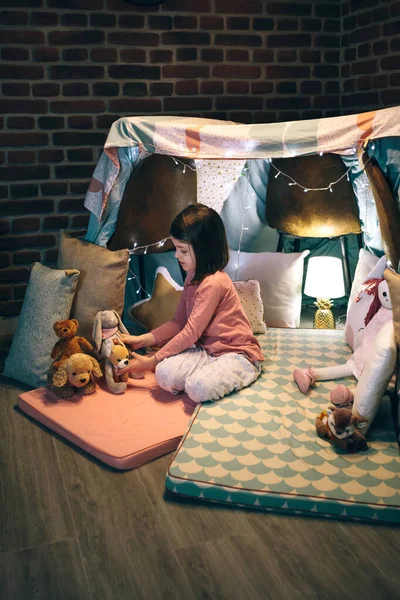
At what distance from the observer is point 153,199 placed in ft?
10.8

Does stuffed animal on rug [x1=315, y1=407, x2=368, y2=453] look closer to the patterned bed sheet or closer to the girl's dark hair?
the patterned bed sheet

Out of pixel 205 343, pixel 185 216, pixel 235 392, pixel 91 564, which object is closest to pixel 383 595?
pixel 91 564

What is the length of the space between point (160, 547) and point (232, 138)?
61.1 inches

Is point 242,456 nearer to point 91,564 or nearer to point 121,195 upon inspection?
point 91,564

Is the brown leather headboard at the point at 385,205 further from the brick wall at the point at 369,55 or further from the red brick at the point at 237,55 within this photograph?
the red brick at the point at 237,55

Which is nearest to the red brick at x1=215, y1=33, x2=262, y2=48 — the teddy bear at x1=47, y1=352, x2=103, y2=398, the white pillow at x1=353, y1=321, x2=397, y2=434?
the teddy bear at x1=47, y1=352, x2=103, y2=398

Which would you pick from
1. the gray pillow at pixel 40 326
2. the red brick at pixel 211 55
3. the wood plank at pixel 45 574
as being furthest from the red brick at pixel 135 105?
the wood plank at pixel 45 574

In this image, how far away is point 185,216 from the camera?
8.64ft

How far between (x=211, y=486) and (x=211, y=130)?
141 centimetres

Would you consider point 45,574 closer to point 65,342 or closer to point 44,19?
point 65,342

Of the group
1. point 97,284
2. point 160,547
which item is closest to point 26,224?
point 97,284

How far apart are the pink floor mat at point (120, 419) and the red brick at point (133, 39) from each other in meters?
1.80

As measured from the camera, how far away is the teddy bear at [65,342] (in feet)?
8.86

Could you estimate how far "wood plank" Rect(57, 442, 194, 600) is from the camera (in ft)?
5.57
